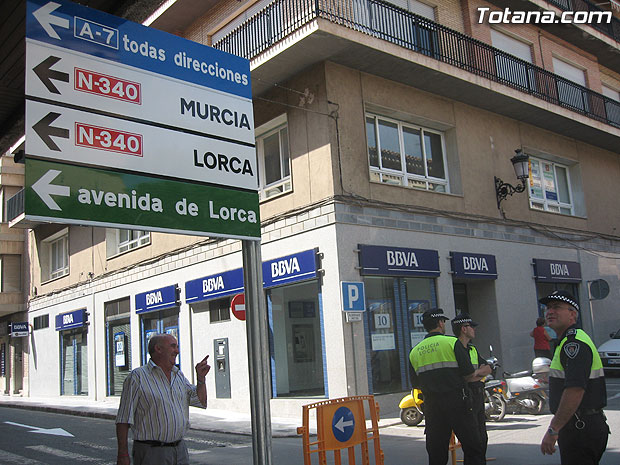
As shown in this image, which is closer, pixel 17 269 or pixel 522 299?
pixel 522 299

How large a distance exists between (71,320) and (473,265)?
1545 centimetres

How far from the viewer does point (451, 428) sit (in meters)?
6.02

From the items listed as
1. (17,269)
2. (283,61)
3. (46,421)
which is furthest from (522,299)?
(17,269)

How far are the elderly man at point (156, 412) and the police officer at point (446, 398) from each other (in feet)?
8.06

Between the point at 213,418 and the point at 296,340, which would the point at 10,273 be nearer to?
the point at 213,418

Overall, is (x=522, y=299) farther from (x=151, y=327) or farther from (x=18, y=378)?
(x=18, y=378)

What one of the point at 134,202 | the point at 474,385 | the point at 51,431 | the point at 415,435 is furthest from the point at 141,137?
the point at 51,431

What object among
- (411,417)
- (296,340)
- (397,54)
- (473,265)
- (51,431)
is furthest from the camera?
(473,265)

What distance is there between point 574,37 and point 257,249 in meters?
20.0

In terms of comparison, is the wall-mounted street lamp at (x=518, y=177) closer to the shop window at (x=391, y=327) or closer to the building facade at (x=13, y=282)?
the shop window at (x=391, y=327)

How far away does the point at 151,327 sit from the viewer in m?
19.3

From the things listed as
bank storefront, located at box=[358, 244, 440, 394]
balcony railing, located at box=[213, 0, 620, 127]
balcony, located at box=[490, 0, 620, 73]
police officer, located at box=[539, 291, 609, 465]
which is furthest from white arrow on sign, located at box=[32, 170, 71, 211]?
balcony, located at box=[490, 0, 620, 73]

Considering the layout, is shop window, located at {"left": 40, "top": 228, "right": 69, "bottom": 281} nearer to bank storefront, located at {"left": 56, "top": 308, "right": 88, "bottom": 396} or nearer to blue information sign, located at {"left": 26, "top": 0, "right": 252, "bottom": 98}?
bank storefront, located at {"left": 56, "top": 308, "right": 88, "bottom": 396}

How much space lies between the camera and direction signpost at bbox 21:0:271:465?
373cm
